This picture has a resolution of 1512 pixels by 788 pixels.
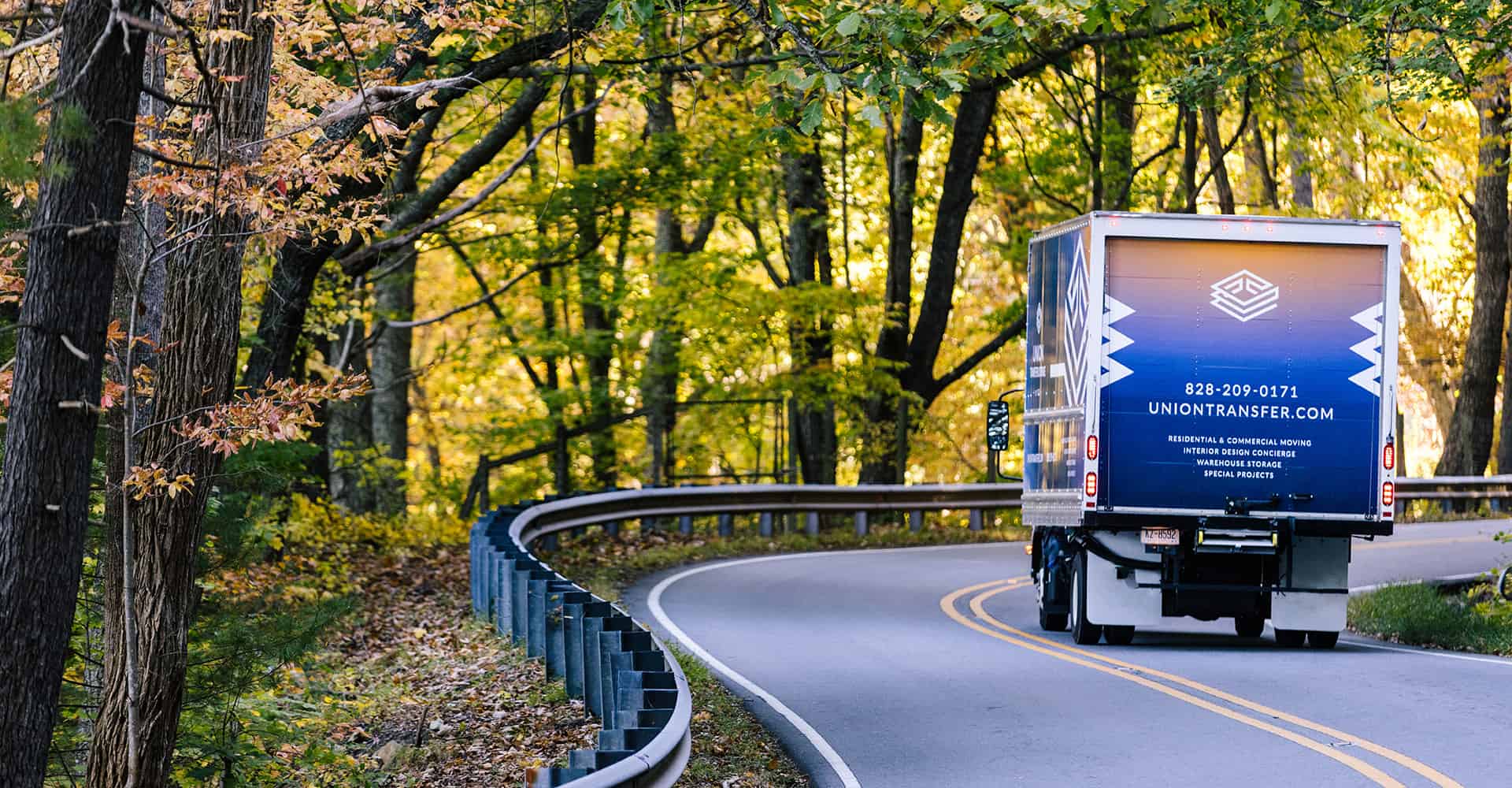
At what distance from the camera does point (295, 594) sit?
52.7ft

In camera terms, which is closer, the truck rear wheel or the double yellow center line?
the double yellow center line

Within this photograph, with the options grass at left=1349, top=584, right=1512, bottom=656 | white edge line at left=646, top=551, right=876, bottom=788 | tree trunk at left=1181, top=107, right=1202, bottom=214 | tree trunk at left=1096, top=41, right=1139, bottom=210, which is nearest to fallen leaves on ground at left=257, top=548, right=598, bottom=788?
white edge line at left=646, top=551, right=876, bottom=788

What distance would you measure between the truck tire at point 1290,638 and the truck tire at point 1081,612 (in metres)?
1.66

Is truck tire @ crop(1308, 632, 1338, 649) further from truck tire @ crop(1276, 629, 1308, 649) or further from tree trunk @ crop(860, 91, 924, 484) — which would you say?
tree trunk @ crop(860, 91, 924, 484)

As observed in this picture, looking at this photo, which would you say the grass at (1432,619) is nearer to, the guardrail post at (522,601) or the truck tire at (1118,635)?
the truck tire at (1118,635)

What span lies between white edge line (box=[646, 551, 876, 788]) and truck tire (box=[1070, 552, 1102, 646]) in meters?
3.58

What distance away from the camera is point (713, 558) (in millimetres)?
23719

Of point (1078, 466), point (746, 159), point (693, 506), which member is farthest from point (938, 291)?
point (1078, 466)

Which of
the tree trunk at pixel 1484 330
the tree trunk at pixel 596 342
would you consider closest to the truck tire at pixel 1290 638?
the tree trunk at pixel 596 342

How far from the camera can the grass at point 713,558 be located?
9.44m

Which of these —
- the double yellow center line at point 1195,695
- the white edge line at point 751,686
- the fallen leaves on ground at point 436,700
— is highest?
the double yellow center line at point 1195,695

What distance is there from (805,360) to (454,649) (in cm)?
1345

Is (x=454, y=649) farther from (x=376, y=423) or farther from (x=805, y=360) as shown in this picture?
(x=376, y=423)

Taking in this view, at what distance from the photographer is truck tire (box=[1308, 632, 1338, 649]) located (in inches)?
600
